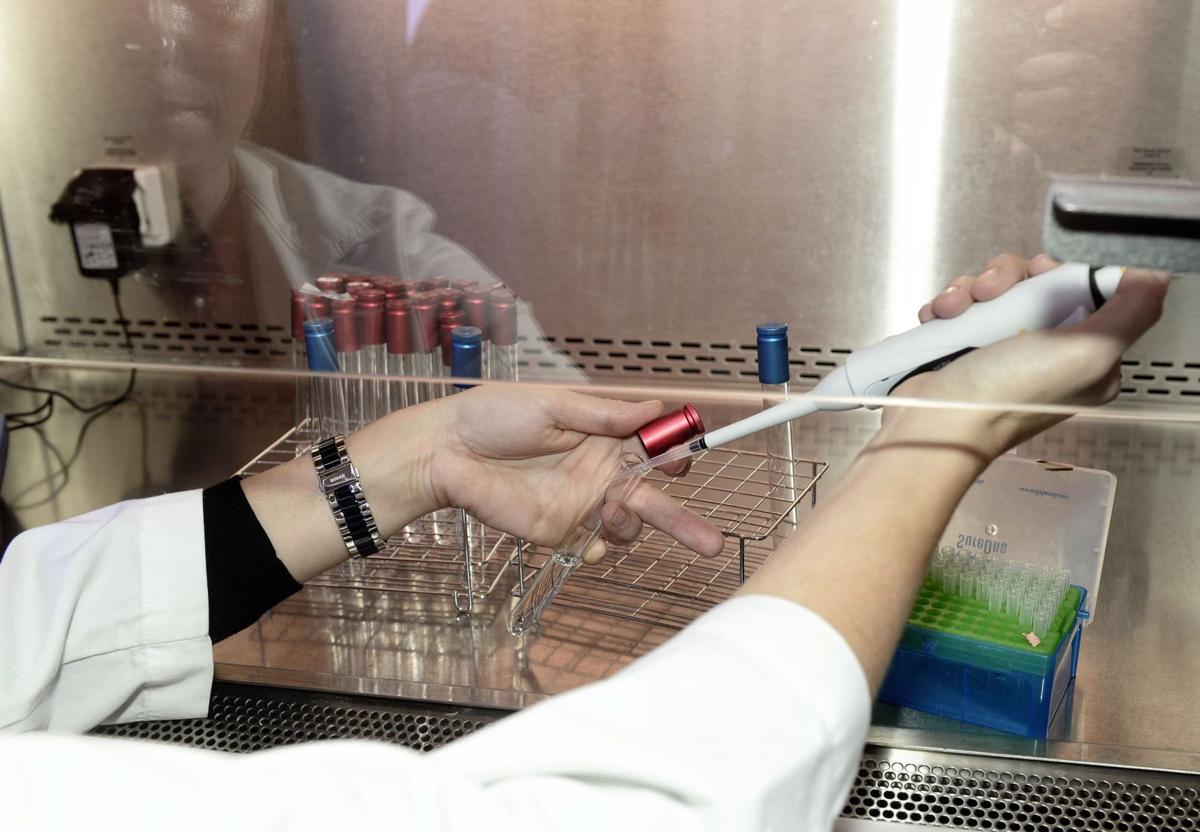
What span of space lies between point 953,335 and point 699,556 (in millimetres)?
335

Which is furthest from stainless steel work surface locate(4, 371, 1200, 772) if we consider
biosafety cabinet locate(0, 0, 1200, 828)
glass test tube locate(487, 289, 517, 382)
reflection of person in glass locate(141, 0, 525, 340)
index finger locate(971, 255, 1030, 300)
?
reflection of person in glass locate(141, 0, 525, 340)

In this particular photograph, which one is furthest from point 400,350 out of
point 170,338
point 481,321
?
point 170,338

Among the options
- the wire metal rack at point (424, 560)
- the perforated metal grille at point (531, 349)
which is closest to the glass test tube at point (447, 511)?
the wire metal rack at point (424, 560)

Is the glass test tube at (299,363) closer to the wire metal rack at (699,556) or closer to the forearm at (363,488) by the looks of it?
the forearm at (363,488)

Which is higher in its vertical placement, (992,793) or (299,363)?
(299,363)

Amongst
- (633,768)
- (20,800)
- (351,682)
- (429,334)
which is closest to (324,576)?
(351,682)

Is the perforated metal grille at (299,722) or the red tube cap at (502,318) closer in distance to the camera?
the perforated metal grille at (299,722)

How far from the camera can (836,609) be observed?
1.79 ft

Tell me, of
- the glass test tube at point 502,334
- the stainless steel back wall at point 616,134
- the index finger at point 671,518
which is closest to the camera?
the index finger at point 671,518

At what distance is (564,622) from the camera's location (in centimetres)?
93

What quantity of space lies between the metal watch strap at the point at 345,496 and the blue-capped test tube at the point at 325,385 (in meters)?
0.02

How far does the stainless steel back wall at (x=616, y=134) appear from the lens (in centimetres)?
119

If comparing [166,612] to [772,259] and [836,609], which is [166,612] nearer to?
[836,609]

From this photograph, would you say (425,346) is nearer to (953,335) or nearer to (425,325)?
(425,325)
